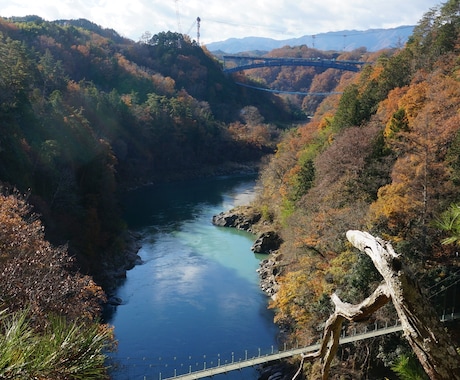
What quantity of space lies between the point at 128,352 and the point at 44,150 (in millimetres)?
8392

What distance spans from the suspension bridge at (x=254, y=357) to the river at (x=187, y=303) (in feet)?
0.11

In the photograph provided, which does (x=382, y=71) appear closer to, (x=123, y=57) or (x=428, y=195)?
(x=428, y=195)

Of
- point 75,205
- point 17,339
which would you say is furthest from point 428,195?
point 75,205

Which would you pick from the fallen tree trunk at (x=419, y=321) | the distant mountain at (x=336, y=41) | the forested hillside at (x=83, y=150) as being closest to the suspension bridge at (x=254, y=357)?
the forested hillside at (x=83, y=150)

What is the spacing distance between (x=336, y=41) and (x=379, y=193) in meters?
151

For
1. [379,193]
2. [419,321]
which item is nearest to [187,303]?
[379,193]

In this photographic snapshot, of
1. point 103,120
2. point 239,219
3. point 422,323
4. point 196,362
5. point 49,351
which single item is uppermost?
point 422,323

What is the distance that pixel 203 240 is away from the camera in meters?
17.4

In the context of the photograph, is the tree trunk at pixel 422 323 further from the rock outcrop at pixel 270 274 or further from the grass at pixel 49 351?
the rock outcrop at pixel 270 274

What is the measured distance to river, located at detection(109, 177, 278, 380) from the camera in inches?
381

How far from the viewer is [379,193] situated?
970 centimetres

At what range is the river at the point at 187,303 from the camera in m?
9.69

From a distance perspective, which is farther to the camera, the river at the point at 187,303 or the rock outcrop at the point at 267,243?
the rock outcrop at the point at 267,243

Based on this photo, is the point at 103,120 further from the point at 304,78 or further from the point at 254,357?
the point at 304,78
